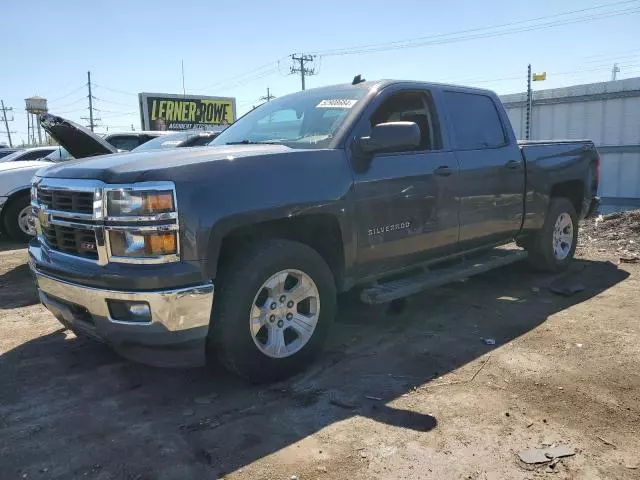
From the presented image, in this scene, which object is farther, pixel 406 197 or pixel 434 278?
pixel 434 278

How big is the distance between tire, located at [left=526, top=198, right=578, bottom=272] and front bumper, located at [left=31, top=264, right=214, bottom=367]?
14.1ft

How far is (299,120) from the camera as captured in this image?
14.3ft

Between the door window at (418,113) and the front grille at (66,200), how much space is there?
7.81 ft

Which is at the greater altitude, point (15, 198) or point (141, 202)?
point (141, 202)

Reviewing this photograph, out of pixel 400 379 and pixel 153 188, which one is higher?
pixel 153 188

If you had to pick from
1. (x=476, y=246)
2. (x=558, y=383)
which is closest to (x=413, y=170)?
(x=476, y=246)

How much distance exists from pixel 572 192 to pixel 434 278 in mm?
3103

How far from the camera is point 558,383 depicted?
359 cm

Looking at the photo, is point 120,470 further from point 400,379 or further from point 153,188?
point 400,379

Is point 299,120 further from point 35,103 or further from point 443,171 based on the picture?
point 35,103

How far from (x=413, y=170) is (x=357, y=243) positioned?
2.69 ft

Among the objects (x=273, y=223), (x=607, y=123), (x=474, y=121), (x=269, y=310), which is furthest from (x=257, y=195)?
(x=607, y=123)

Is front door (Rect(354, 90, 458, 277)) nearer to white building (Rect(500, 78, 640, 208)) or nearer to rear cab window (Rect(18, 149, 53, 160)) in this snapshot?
rear cab window (Rect(18, 149, 53, 160))

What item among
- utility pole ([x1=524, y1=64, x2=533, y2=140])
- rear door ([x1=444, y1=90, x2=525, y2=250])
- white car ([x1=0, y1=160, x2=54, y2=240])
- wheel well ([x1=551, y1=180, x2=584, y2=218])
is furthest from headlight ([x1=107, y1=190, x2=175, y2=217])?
utility pole ([x1=524, y1=64, x2=533, y2=140])
